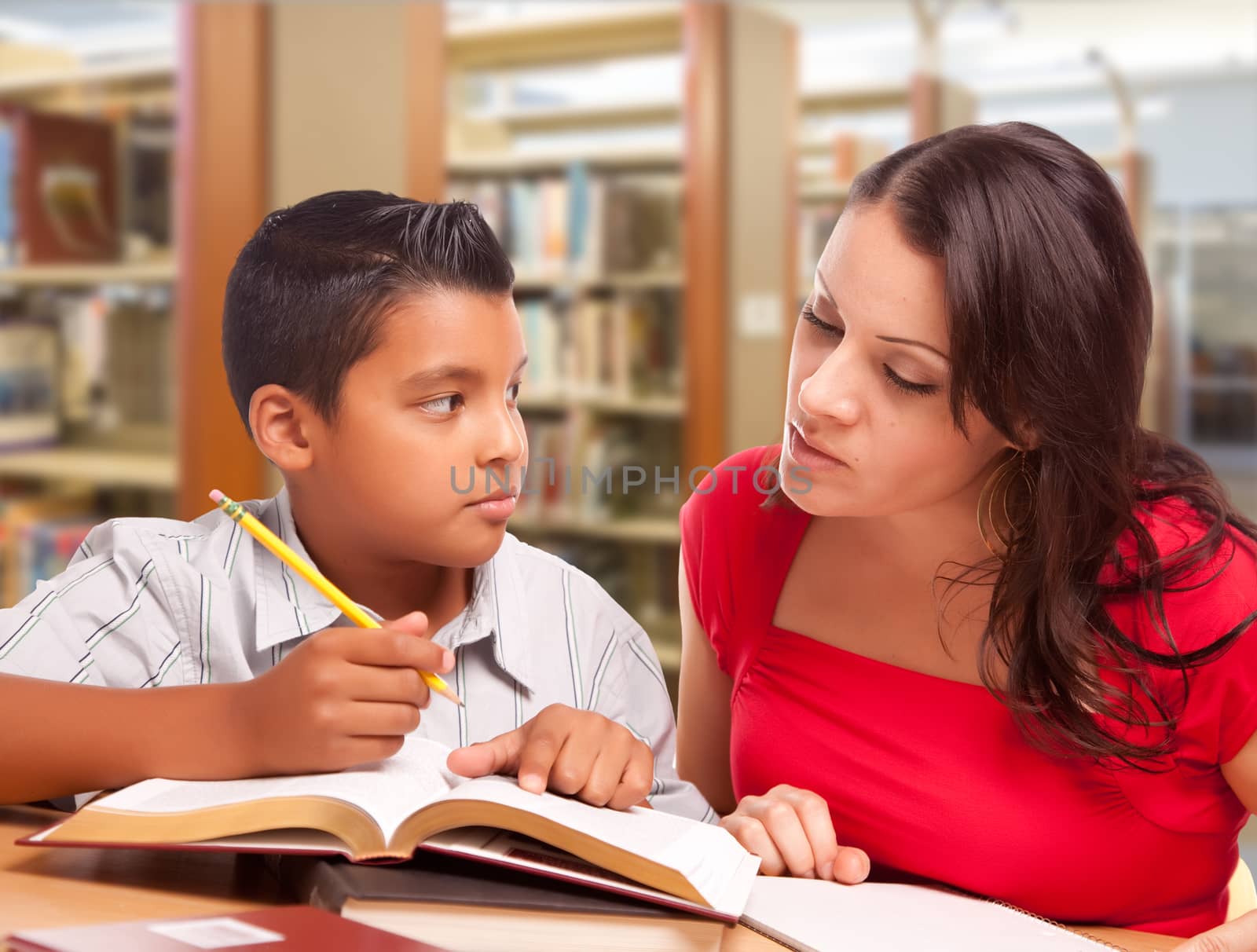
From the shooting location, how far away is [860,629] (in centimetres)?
99

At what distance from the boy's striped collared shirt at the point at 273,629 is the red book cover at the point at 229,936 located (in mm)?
281

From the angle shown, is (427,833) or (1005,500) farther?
(1005,500)

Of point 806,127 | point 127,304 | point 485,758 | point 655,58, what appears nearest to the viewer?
point 485,758

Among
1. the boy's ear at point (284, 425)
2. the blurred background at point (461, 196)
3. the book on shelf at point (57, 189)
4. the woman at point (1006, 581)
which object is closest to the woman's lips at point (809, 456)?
the woman at point (1006, 581)

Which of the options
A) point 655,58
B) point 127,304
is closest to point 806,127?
point 655,58

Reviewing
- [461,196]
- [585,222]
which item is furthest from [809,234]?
[461,196]

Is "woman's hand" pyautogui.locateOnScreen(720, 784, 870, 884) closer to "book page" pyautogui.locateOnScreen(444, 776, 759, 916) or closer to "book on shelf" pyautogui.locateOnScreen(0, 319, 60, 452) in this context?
"book page" pyautogui.locateOnScreen(444, 776, 759, 916)

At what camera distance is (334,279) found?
837 mm

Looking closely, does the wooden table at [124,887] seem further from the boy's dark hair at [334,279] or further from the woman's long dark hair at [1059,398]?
the boy's dark hair at [334,279]

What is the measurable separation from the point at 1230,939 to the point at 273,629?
0.66 m

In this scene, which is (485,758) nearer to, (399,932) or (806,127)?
(399,932)

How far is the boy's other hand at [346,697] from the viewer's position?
0.67 m

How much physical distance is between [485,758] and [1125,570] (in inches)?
19.3

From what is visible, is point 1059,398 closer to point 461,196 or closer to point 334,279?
point 334,279
